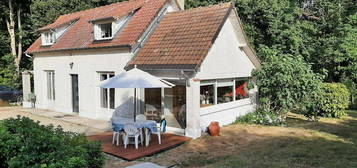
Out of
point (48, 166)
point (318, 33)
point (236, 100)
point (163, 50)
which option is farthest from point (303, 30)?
point (48, 166)

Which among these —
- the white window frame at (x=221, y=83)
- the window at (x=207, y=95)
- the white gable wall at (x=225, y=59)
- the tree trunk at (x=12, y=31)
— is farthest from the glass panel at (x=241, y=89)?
the tree trunk at (x=12, y=31)

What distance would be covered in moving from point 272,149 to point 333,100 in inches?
365

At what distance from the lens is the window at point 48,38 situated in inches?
824

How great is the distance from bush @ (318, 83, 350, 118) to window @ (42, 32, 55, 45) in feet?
61.2

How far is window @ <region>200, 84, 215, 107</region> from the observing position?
43.2ft

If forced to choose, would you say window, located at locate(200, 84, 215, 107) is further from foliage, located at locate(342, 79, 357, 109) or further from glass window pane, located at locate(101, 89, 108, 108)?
foliage, located at locate(342, 79, 357, 109)

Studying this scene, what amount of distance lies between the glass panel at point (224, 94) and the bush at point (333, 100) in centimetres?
629

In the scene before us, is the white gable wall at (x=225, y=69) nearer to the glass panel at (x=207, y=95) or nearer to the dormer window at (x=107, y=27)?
the glass panel at (x=207, y=95)

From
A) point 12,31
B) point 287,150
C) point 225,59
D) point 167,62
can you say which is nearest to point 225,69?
point 225,59

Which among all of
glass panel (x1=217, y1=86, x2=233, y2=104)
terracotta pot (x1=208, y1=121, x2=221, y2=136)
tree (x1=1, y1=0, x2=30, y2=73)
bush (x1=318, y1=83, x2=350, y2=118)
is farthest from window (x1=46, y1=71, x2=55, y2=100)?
bush (x1=318, y1=83, x2=350, y2=118)

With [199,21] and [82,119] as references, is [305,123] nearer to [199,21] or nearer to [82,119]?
[199,21]

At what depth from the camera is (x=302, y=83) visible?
15.0 m

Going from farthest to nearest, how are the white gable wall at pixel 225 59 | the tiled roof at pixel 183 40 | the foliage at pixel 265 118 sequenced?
the foliage at pixel 265 118 → the white gable wall at pixel 225 59 → the tiled roof at pixel 183 40

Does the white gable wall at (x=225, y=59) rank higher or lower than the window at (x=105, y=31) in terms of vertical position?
lower
